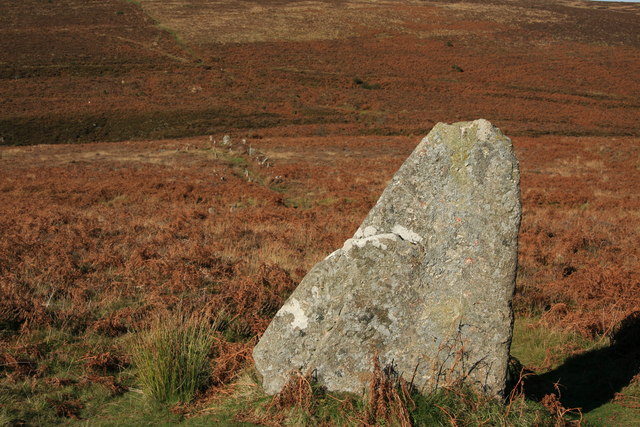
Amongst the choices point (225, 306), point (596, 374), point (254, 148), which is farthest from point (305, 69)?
point (596, 374)

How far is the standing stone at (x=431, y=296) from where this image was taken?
4434 mm

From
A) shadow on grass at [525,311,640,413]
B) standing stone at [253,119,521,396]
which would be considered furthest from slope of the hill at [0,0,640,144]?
standing stone at [253,119,521,396]

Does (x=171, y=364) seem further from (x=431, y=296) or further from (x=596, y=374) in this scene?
(x=596, y=374)

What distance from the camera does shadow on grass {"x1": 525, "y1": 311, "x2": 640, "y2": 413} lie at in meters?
5.20

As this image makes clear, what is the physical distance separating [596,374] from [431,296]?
8.35ft

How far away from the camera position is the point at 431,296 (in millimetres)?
4543

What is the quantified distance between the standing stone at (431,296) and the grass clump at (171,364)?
63 centimetres

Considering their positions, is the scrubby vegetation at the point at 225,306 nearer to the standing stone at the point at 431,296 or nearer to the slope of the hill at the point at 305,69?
the standing stone at the point at 431,296

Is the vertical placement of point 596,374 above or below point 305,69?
below

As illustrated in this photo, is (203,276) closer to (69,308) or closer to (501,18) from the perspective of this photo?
(69,308)

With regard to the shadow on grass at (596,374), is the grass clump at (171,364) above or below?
above

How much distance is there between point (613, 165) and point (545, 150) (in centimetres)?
552

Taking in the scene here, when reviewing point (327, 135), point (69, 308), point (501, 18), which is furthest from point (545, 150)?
point (501, 18)

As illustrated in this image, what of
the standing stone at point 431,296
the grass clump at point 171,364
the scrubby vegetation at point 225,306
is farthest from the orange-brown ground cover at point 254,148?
the standing stone at point 431,296
